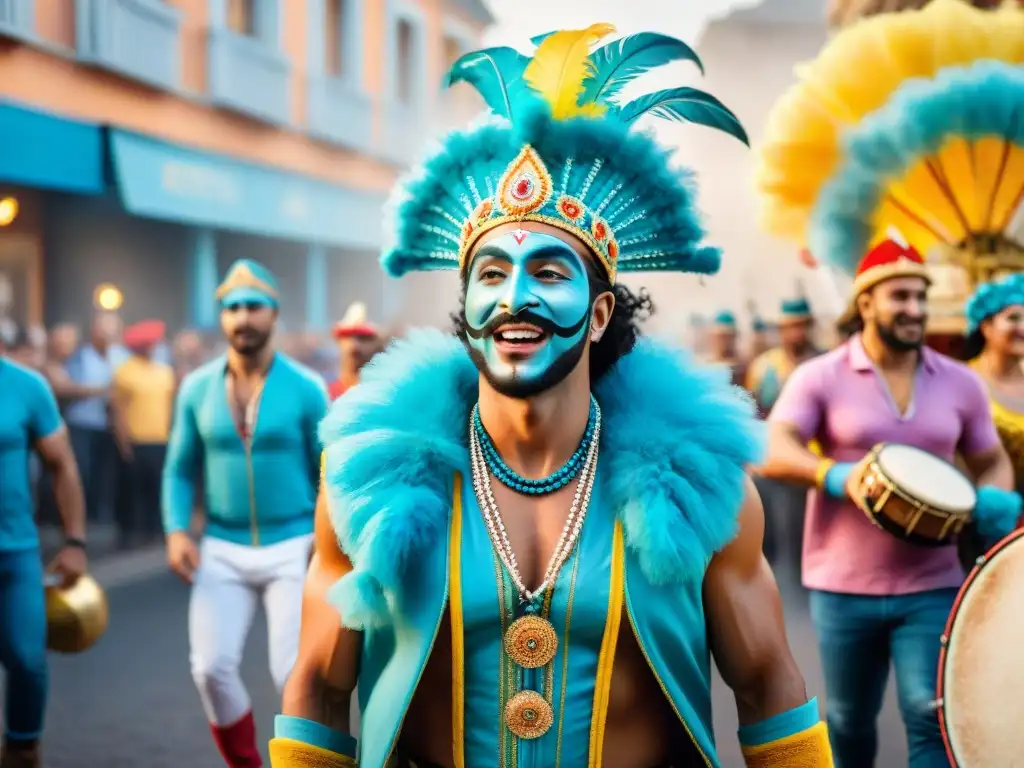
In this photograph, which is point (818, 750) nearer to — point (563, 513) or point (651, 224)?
point (563, 513)

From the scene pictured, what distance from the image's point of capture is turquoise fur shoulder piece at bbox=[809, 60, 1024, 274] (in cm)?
604

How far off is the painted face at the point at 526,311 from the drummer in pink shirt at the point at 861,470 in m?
2.10

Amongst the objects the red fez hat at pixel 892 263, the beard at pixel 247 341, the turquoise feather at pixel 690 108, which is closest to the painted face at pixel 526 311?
the turquoise feather at pixel 690 108

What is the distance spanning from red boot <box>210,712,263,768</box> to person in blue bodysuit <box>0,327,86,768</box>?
692 millimetres

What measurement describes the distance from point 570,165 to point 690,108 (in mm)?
338

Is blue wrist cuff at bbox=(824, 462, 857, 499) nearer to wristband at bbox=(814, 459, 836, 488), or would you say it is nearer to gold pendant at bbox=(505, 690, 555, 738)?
wristband at bbox=(814, 459, 836, 488)

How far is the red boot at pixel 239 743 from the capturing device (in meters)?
5.47

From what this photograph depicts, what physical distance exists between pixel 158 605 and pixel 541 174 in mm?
7240

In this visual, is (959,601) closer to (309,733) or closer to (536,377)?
(536,377)

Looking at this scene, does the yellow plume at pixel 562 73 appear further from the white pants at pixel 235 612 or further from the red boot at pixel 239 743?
the red boot at pixel 239 743

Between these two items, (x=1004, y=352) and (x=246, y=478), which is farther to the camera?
(x=246, y=478)

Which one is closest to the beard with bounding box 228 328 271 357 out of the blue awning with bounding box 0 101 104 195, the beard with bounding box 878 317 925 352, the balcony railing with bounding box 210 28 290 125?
the beard with bounding box 878 317 925 352

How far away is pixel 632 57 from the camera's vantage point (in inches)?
118

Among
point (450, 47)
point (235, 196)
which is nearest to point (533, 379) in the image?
point (235, 196)
